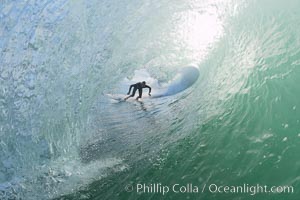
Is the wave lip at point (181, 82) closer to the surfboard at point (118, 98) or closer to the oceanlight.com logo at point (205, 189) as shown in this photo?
the surfboard at point (118, 98)

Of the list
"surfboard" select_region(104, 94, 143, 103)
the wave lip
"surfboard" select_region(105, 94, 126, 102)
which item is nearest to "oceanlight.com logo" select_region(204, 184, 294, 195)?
the wave lip

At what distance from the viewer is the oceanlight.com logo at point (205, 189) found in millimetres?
8222

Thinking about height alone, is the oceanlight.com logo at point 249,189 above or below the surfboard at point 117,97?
below

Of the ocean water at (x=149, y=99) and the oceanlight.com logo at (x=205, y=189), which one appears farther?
the ocean water at (x=149, y=99)

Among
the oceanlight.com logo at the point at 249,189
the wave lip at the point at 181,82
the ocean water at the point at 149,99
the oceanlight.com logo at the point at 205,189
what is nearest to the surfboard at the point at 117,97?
the ocean water at the point at 149,99

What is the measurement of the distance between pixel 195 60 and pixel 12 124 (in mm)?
5562

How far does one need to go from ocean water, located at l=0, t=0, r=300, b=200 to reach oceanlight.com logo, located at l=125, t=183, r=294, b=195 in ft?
0.15

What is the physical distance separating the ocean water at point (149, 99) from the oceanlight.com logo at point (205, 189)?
1.8 inches

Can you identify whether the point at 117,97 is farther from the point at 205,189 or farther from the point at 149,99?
the point at 205,189

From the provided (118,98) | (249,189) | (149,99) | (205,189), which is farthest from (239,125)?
(118,98)

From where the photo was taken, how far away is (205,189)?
335 inches

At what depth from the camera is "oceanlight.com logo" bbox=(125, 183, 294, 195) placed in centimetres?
822

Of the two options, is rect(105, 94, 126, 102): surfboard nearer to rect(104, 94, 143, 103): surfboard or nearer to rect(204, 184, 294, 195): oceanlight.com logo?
rect(104, 94, 143, 103): surfboard

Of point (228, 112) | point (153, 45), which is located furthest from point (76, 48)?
point (228, 112)
